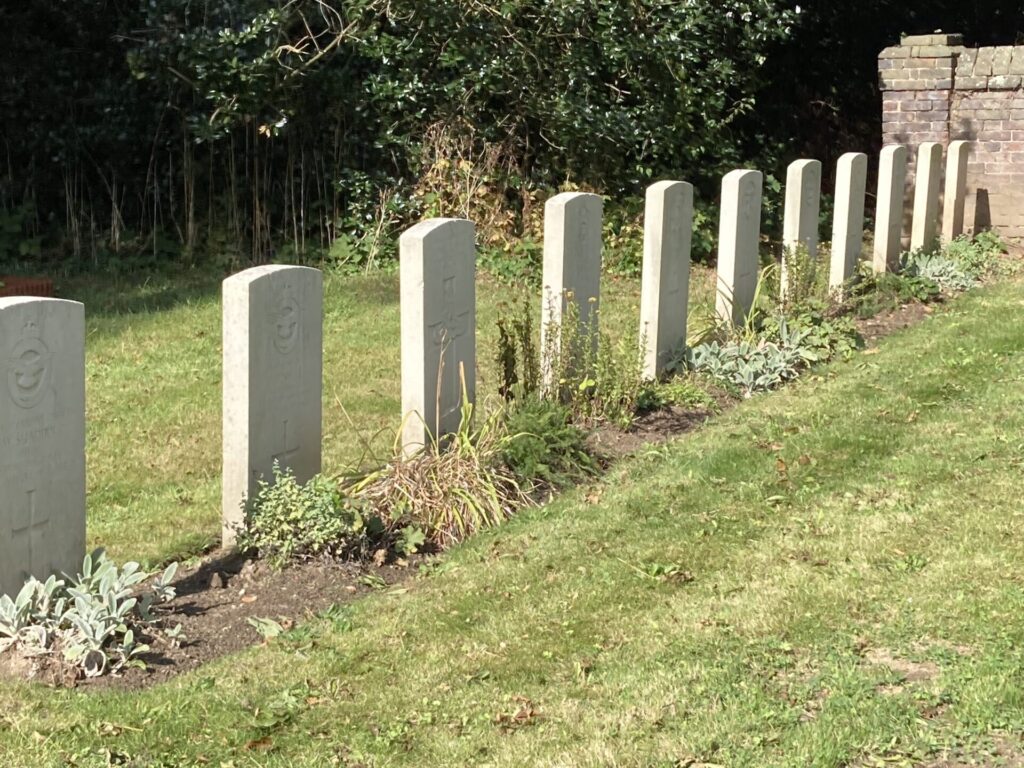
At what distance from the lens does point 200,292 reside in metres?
11.6

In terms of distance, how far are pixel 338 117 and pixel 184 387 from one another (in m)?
5.77

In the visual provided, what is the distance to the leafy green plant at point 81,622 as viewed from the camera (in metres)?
4.43

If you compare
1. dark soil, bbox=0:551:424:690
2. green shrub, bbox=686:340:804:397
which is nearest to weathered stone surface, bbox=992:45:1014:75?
green shrub, bbox=686:340:804:397

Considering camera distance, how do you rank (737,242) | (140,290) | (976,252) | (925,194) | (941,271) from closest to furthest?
1. (737,242)
2. (941,271)
3. (140,290)
4. (925,194)
5. (976,252)

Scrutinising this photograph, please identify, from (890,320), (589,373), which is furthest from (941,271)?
(589,373)

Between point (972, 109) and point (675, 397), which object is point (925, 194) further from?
point (675, 397)

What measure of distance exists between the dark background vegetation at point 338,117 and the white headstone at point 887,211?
1.94m

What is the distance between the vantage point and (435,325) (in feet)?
20.3

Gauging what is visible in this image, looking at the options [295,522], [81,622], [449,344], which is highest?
[449,344]

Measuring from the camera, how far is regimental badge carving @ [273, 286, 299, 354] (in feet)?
17.6

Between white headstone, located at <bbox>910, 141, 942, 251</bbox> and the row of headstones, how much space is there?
104 inches

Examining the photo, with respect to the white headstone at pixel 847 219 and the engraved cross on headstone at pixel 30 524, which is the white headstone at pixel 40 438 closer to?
the engraved cross on headstone at pixel 30 524

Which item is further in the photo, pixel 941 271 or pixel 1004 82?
pixel 1004 82

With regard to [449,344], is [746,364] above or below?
below
